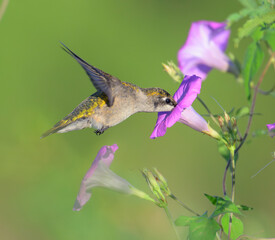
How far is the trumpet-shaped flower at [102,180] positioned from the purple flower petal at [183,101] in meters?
0.26

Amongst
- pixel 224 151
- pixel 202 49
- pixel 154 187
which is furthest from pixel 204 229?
pixel 202 49

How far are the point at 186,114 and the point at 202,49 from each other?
74cm

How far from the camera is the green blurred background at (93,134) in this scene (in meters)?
4.43

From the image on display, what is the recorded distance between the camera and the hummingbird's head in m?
2.44

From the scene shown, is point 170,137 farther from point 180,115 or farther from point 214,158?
point 180,115

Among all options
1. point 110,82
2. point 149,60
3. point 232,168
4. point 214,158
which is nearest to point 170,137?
point 214,158

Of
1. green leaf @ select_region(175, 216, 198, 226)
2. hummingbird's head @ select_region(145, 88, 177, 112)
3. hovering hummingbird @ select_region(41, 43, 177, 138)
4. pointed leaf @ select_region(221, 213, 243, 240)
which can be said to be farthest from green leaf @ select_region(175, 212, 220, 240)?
hovering hummingbird @ select_region(41, 43, 177, 138)

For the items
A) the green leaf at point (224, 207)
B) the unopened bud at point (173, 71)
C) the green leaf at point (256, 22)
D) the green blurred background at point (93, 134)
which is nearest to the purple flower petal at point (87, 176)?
the unopened bud at point (173, 71)

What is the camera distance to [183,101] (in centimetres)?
226

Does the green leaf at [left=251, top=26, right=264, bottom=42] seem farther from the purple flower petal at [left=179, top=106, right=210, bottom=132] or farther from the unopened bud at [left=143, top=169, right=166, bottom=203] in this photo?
the unopened bud at [left=143, top=169, right=166, bottom=203]

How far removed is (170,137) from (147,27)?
5.17 feet

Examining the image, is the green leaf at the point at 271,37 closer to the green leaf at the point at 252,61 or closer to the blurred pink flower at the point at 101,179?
the green leaf at the point at 252,61

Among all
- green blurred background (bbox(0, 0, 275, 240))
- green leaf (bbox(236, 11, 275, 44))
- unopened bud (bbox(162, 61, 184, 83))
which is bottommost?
green blurred background (bbox(0, 0, 275, 240))

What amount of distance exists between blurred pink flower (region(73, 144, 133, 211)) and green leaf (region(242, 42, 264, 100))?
2.40 ft
